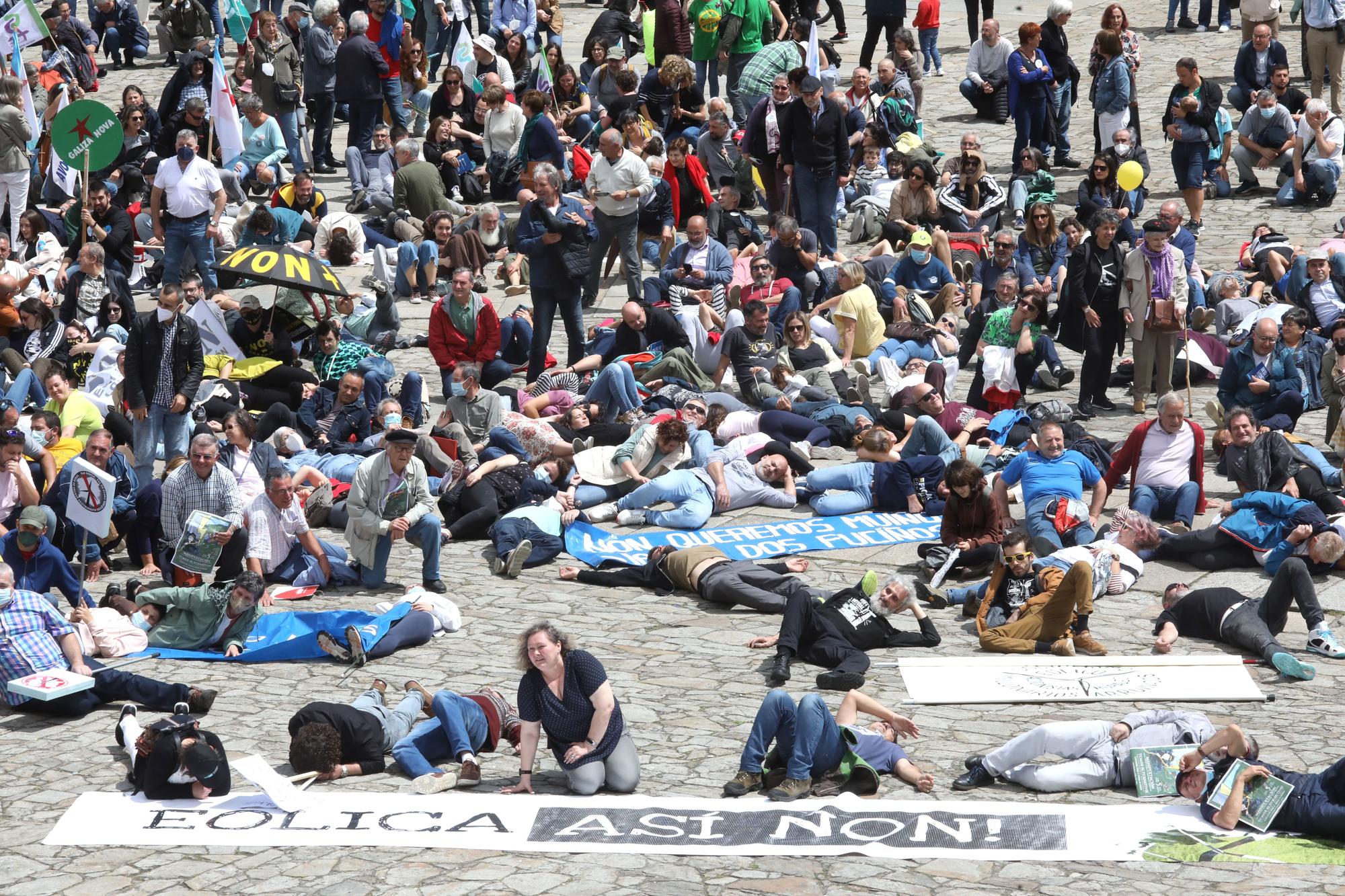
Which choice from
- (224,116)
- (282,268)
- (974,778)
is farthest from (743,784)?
(224,116)

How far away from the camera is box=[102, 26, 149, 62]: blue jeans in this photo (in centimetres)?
2812

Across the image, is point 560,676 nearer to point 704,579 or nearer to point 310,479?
point 704,579

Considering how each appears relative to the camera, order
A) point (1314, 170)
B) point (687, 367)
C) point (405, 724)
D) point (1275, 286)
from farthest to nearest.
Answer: point (1314, 170) → point (1275, 286) → point (687, 367) → point (405, 724)

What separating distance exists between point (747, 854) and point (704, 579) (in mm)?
4243

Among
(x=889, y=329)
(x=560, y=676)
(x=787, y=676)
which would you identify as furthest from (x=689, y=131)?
(x=560, y=676)

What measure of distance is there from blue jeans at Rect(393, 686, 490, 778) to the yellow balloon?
10288 mm

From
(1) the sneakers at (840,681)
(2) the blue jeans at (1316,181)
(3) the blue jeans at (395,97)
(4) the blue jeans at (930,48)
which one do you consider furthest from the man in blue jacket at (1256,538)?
(4) the blue jeans at (930,48)

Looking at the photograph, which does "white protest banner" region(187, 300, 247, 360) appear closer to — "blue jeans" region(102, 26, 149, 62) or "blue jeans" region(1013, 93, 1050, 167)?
"blue jeans" region(1013, 93, 1050, 167)

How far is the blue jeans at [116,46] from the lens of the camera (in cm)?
2812

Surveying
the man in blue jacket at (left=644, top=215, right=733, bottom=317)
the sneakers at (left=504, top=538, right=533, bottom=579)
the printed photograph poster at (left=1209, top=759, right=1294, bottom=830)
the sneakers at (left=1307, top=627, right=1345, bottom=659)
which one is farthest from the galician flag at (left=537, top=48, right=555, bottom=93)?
the printed photograph poster at (left=1209, top=759, right=1294, bottom=830)

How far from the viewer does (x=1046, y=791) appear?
1015 centimetres

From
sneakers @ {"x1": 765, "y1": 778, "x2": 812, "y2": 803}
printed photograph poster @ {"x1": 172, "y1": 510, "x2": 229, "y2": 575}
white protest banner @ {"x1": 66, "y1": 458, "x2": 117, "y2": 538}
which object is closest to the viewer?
sneakers @ {"x1": 765, "y1": 778, "x2": 812, "y2": 803}

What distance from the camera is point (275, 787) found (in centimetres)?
994

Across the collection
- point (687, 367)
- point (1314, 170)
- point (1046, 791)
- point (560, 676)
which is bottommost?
point (1046, 791)
